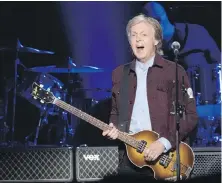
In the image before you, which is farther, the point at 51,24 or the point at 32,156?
the point at 51,24

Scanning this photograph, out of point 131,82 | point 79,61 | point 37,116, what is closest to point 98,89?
point 79,61

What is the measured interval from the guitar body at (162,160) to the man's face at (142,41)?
0.74 meters

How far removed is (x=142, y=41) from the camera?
3666 mm

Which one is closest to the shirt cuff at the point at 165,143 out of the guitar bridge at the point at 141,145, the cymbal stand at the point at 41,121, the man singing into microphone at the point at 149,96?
the man singing into microphone at the point at 149,96

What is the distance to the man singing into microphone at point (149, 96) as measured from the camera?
3424mm

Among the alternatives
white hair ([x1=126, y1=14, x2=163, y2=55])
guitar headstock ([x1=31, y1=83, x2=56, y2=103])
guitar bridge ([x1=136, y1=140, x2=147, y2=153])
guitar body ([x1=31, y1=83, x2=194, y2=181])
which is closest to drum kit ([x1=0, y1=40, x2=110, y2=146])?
guitar headstock ([x1=31, y1=83, x2=56, y2=103])

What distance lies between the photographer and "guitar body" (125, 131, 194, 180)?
3426mm

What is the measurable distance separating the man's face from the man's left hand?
2.67 ft

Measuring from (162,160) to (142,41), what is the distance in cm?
110

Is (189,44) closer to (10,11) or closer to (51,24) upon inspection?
(51,24)

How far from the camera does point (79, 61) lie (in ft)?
21.0

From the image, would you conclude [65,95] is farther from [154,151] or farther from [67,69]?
[154,151]

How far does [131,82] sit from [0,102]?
11.2 feet

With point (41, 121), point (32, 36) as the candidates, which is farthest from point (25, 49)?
point (41, 121)
